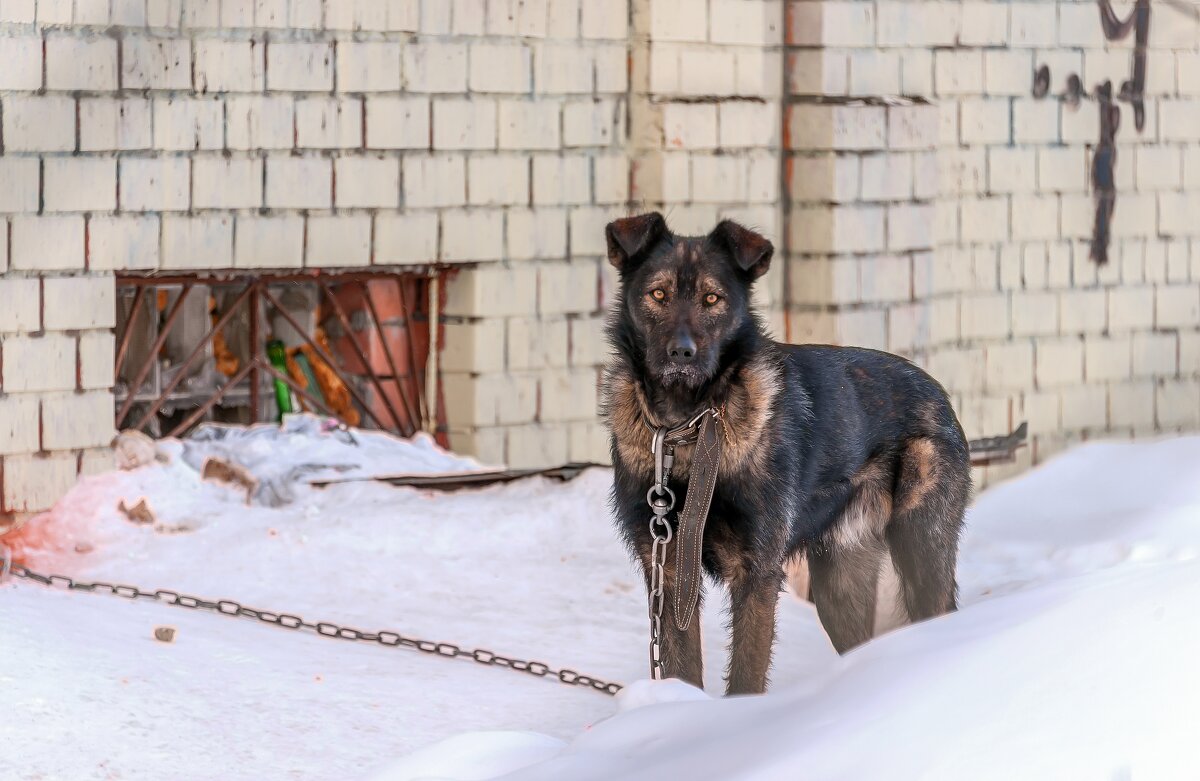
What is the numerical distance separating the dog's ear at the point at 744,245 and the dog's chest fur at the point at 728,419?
0.28 metres

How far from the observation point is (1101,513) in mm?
8477

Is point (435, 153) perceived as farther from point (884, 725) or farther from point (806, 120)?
point (884, 725)

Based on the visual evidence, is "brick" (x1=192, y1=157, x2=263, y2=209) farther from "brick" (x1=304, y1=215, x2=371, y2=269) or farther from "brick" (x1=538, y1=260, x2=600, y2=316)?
"brick" (x1=538, y1=260, x2=600, y2=316)

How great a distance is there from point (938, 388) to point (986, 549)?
299 centimetres

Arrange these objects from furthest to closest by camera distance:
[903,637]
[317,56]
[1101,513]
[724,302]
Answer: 1. [1101,513]
2. [317,56]
3. [724,302]
4. [903,637]

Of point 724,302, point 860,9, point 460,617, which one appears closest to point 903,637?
point 724,302

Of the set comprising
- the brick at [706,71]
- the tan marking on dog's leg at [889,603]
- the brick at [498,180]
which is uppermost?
the brick at [706,71]

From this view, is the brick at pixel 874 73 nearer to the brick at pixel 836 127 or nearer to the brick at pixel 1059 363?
the brick at pixel 836 127

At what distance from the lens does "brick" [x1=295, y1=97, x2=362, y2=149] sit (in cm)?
774

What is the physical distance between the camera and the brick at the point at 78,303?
23.5 ft

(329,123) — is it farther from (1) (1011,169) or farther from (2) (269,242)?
(1) (1011,169)

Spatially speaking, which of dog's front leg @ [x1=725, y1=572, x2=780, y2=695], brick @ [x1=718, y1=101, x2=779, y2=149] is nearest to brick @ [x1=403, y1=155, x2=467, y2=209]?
brick @ [x1=718, y1=101, x2=779, y2=149]

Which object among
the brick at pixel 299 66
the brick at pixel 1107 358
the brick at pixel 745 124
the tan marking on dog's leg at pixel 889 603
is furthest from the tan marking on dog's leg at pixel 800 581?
the brick at pixel 1107 358

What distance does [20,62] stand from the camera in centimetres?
698
